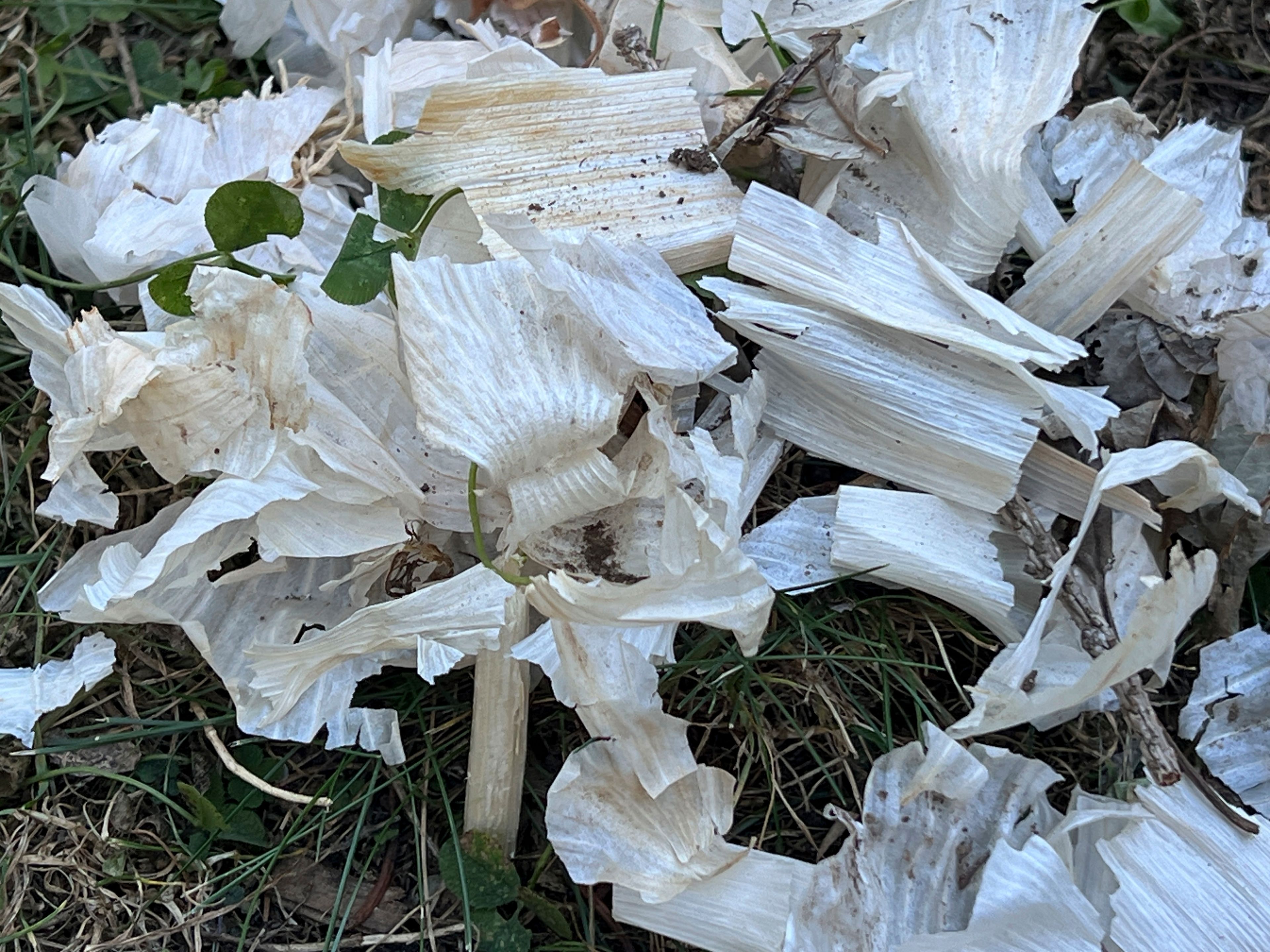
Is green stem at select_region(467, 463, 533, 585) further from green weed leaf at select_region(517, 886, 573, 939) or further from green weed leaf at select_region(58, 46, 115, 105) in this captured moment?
green weed leaf at select_region(58, 46, 115, 105)

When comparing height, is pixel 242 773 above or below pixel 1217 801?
below


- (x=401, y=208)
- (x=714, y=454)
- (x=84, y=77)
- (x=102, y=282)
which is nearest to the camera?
(x=714, y=454)

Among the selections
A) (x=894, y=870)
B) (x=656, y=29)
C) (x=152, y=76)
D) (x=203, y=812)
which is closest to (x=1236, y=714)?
(x=894, y=870)

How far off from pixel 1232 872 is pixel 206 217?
110 centimetres

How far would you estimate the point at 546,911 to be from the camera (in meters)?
1.00

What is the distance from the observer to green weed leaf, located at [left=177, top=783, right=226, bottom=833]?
1.02 m

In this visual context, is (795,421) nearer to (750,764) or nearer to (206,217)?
Answer: (750,764)

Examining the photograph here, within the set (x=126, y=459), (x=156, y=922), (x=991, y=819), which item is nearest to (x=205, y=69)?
(x=126, y=459)

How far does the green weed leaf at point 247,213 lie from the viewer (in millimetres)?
948

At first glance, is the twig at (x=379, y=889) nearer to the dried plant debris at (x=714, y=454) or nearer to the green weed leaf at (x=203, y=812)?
the dried plant debris at (x=714, y=454)

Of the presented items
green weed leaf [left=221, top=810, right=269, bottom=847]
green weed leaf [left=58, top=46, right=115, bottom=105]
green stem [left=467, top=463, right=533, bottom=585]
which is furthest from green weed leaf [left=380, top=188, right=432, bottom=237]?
green weed leaf [left=221, top=810, right=269, bottom=847]

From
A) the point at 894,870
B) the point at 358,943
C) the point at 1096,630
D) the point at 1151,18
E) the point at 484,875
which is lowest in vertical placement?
the point at 358,943

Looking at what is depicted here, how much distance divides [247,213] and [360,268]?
0.12 m

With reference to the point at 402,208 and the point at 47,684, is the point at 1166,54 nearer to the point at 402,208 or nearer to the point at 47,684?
the point at 402,208
